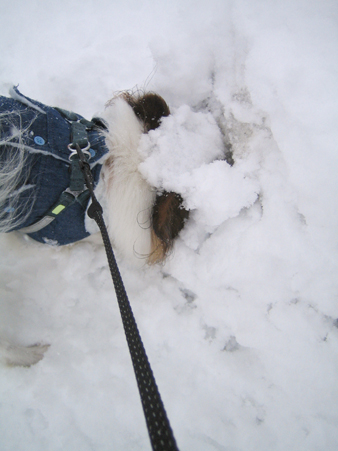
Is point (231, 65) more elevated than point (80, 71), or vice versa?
point (231, 65)

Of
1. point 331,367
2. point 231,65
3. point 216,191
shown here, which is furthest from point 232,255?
point 231,65

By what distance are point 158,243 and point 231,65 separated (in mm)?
935

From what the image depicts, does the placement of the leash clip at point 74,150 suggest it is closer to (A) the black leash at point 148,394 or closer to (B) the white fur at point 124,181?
(B) the white fur at point 124,181

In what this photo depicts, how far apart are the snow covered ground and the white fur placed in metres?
0.08

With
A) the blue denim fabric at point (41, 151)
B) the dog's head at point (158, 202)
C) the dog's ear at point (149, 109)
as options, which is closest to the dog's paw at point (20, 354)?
the blue denim fabric at point (41, 151)

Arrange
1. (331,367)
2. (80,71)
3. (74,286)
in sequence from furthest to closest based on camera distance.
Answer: (80,71), (74,286), (331,367)

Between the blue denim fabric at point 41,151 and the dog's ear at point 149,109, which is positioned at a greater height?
the dog's ear at point 149,109

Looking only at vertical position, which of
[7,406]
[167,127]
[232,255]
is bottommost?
[7,406]

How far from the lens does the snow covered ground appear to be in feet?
3.29

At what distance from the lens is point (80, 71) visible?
174 cm

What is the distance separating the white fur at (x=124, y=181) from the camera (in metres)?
1.06

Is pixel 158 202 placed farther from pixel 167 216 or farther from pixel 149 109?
pixel 149 109

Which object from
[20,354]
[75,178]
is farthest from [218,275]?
[20,354]

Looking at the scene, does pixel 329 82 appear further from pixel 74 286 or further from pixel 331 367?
pixel 74 286
